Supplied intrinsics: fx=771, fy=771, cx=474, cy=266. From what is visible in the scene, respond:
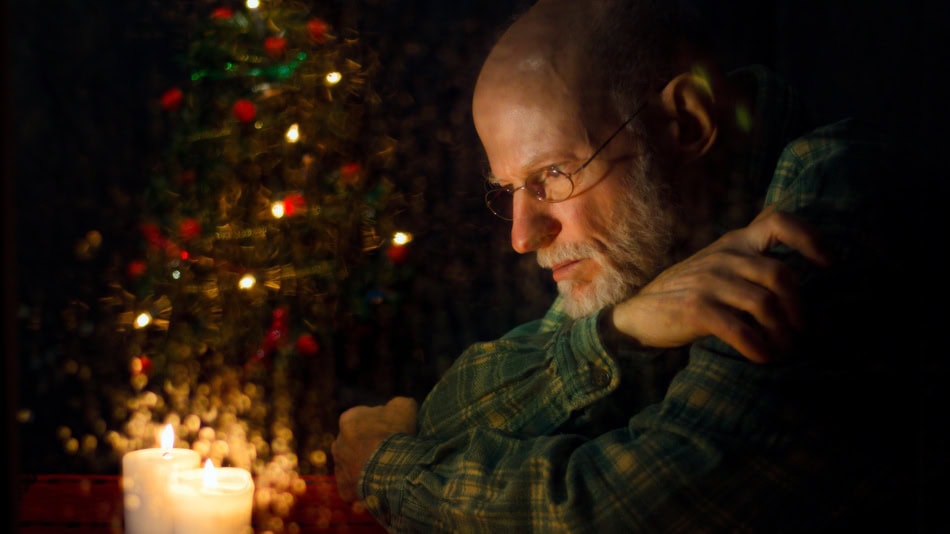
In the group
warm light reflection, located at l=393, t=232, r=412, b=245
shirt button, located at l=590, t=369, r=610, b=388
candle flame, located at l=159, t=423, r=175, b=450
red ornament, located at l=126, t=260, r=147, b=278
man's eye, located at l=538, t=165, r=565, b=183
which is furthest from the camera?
warm light reflection, located at l=393, t=232, r=412, b=245

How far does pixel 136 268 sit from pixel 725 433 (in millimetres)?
1030

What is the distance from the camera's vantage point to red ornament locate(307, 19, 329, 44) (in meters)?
1.29

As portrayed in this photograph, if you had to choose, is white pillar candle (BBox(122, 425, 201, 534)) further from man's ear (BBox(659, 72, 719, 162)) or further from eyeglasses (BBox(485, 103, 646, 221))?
man's ear (BBox(659, 72, 719, 162))

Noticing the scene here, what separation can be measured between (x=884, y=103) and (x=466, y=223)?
0.78 meters

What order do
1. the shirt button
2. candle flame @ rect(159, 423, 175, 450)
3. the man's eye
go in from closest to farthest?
1. the shirt button
2. the man's eye
3. candle flame @ rect(159, 423, 175, 450)

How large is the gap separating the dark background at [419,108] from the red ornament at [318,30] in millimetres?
41

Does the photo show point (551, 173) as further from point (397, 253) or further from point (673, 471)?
point (397, 253)

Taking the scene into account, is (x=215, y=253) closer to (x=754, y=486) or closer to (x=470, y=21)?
(x=470, y=21)

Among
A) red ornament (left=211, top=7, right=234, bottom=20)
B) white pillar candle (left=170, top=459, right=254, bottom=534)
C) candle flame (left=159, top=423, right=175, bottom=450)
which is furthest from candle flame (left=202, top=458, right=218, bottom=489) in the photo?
red ornament (left=211, top=7, right=234, bottom=20)

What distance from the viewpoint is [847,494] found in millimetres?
592

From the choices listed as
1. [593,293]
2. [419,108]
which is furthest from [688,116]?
[419,108]

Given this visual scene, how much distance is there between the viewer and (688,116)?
2.71ft

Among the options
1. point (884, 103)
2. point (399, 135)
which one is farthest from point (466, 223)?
point (884, 103)

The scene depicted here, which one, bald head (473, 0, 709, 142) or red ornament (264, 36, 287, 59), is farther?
red ornament (264, 36, 287, 59)
